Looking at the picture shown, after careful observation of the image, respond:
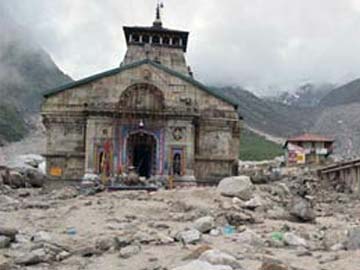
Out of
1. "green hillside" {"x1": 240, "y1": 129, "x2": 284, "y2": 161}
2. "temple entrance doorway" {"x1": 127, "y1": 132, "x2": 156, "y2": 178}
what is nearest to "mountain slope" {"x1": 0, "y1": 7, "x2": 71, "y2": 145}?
"green hillside" {"x1": 240, "y1": 129, "x2": 284, "y2": 161}

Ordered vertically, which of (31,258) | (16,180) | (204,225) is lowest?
(31,258)

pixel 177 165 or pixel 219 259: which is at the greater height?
pixel 177 165

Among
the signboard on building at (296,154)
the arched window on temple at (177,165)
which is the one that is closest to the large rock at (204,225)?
the arched window on temple at (177,165)

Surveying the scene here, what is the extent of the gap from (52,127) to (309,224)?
73.6 feet

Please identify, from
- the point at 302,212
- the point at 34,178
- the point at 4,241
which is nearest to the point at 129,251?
the point at 4,241

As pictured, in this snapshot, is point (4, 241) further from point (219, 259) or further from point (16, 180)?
point (16, 180)

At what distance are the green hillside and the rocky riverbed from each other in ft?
219

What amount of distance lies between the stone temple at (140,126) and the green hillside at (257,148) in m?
49.1

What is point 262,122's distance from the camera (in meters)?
163

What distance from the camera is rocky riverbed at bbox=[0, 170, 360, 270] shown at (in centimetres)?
1224

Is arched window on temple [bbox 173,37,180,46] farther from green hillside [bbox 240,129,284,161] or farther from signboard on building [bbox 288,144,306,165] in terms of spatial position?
green hillside [bbox 240,129,284,161]

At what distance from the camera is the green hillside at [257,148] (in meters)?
A: 98.2

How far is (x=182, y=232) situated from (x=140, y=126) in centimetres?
2301

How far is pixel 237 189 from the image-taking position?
71.9 feet
